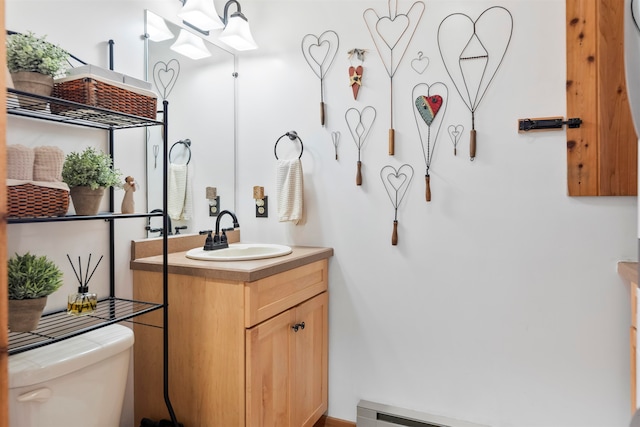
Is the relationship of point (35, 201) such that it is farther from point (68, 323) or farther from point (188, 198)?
point (188, 198)

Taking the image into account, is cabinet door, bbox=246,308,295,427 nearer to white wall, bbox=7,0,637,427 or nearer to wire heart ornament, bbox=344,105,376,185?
white wall, bbox=7,0,637,427

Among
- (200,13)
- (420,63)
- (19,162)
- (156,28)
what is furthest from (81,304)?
(420,63)

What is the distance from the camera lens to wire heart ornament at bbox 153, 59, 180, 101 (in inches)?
73.4

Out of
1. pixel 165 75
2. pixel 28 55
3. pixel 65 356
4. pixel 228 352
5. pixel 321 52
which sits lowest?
pixel 228 352

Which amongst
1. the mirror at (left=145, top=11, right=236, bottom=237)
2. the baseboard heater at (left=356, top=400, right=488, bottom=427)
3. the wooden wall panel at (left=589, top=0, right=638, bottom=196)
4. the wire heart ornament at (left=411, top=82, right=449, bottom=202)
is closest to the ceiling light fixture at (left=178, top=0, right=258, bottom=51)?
the mirror at (left=145, top=11, right=236, bottom=237)

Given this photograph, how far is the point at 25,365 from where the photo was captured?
1.11 meters

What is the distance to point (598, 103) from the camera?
5.33 ft

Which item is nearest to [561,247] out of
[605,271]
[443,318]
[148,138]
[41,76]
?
[605,271]

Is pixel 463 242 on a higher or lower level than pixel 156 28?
lower

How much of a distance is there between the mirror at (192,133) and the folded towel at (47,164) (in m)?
0.63

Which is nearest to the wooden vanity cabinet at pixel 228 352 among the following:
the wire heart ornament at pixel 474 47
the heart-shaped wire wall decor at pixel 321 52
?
the heart-shaped wire wall decor at pixel 321 52

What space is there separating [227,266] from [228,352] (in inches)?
12.7

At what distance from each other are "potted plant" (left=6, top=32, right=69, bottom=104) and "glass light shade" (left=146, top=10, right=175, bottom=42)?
743 mm

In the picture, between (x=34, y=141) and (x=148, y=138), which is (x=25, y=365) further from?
(x=148, y=138)
